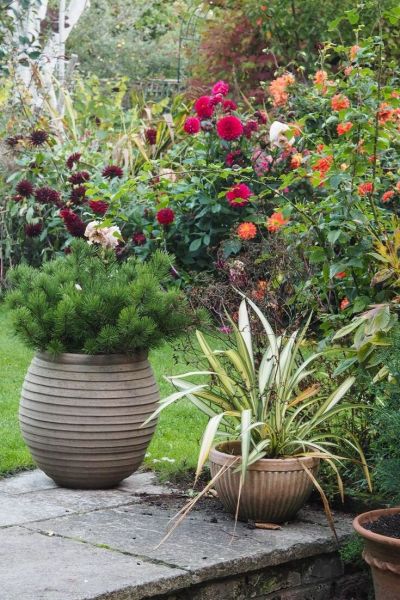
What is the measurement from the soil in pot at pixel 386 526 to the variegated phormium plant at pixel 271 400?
9.8 inches

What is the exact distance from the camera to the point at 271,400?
13.4 ft

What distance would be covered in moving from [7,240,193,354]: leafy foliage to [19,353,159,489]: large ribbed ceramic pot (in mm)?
91

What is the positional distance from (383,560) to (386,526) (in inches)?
6.6

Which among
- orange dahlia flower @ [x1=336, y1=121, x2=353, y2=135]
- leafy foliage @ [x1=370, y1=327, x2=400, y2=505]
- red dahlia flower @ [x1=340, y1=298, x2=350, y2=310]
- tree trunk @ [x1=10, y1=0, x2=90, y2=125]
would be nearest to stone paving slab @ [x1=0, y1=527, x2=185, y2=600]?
leafy foliage @ [x1=370, y1=327, x2=400, y2=505]

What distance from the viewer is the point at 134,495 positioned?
14.5ft

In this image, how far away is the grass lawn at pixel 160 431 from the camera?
191 inches

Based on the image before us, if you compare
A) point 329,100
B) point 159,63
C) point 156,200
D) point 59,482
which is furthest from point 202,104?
point 159,63

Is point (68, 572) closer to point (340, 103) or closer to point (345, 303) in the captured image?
point (345, 303)

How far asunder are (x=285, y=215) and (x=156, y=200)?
3.47 m

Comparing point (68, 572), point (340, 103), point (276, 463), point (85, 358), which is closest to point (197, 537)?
point (276, 463)

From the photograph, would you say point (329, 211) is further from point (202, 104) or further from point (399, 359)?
point (202, 104)

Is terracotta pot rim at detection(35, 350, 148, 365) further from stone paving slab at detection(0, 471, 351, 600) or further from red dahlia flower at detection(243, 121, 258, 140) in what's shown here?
red dahlia flower at detection(243, 121, 258, 140)

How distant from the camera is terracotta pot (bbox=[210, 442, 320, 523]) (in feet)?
12.7

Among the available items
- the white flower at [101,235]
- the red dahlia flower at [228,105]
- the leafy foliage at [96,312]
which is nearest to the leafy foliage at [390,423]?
the leafy foliage at [96,312]
